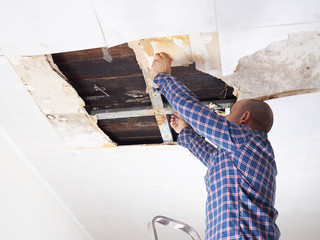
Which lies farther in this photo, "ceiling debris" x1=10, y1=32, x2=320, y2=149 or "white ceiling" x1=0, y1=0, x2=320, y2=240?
"ceiling debris" x1=10, y1=32, x2=320, y2=149

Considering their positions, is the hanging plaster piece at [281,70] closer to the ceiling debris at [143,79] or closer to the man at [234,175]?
the ceiling debris at [143,79]

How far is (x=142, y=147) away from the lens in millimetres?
2252

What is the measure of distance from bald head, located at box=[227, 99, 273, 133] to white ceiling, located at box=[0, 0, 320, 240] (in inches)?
7.8

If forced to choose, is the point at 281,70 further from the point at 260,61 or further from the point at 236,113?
the point at 236,113

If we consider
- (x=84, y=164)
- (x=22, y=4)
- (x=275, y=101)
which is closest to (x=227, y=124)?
(x=275, y=101)

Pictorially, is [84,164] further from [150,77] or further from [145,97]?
[150,77]

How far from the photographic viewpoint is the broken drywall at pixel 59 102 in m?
1.70

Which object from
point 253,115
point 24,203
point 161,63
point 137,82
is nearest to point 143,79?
point 137,82

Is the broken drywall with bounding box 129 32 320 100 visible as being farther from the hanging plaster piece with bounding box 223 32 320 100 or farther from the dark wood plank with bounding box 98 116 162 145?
the dark wood plank with bounding box 98 116 162 145

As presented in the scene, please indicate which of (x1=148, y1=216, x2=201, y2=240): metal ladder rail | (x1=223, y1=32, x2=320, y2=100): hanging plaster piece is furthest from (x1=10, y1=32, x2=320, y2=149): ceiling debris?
(x1=148, y1=216, x2=201, y2=240): metal ladder rail

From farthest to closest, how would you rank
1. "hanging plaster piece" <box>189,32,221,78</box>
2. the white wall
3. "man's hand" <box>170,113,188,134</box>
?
the white wall → "man's hand" <box>170,113,188,134</box> → "hanging plaster piece" <box>189,32,221,78</box>

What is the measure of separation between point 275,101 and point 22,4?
1.30m

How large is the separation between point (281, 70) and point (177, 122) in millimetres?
621

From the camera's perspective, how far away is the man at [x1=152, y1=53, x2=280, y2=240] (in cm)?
146
